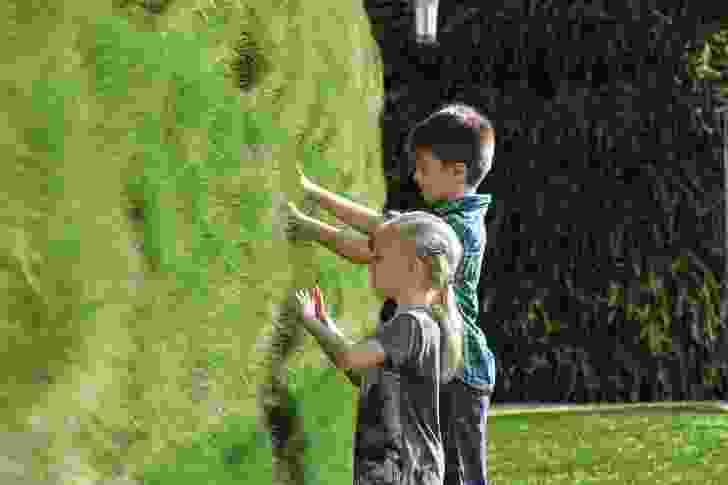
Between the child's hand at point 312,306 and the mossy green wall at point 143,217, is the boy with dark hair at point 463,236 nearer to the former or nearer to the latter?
the mossy green wall at point 143,217

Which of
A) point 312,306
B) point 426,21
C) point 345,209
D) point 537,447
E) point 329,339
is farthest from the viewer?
point 537,447

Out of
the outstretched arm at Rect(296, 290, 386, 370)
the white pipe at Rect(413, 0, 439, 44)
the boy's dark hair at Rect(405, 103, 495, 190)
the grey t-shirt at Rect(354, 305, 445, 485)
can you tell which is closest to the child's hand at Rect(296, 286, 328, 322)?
the outstretched arm at Rect(296, 290, 386, 370)

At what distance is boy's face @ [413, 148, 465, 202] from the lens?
5.04 m

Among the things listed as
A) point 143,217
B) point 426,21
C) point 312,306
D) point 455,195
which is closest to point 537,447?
point 426,21

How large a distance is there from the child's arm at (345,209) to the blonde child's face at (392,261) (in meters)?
0.21

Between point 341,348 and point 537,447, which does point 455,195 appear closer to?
point 341,348

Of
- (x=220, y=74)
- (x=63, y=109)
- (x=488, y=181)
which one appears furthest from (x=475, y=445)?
(x=488, y=181)

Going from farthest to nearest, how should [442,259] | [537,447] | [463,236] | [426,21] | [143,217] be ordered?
1. [537,447]
2. [426,21]
3. [463,236]
4. [442,259]
5. [143,217]

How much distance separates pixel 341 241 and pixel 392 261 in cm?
18

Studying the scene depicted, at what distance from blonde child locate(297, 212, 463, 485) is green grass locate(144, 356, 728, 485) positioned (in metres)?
0.22

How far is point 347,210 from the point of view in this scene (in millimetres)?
4730

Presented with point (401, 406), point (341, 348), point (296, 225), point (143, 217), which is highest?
point (143, 217)

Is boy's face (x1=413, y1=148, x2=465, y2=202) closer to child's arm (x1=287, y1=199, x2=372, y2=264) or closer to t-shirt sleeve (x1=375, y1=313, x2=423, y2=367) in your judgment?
child's arm (x1=287, y1=199, x2=372, y2=264)

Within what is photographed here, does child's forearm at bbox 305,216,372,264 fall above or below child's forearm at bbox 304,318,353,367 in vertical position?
above
